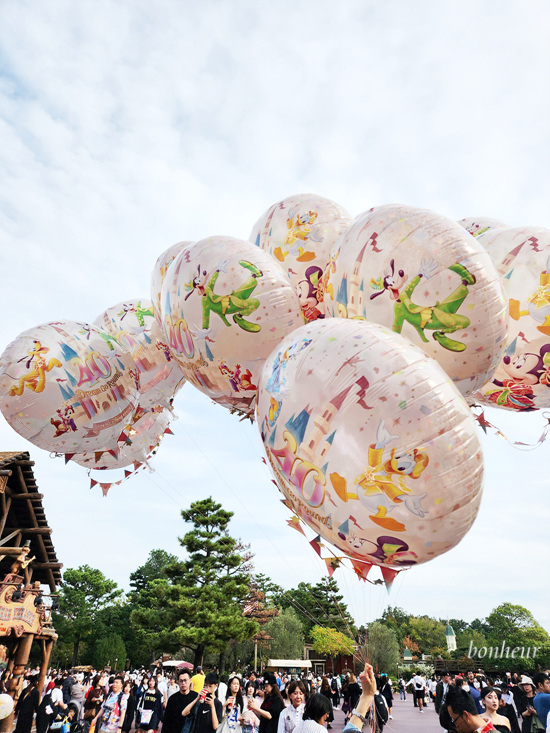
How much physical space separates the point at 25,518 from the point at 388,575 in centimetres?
1427

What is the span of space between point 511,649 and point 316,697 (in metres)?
59.1

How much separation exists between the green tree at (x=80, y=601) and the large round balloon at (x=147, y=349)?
3871cm

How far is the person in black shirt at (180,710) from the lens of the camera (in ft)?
14.6

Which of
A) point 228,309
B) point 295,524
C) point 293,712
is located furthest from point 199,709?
point 228,309

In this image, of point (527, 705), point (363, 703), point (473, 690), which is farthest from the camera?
point (473, 690)

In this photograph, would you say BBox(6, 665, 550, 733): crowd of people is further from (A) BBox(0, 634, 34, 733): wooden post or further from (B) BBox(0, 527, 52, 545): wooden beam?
(B) BBox(0, 527, 52, 545): wooden beam

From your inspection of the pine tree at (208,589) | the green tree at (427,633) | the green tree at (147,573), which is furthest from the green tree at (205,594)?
the green tree at (427,633)

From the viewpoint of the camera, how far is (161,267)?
4.06 m

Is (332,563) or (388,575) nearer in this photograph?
(388,575)

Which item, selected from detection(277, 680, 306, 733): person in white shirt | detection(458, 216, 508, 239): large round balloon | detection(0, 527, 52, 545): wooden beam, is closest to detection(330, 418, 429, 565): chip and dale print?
detection(458, 216, 508, 239): large round balloon

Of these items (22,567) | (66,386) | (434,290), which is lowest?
(434,290)

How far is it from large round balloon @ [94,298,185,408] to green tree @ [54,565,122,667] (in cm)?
3871

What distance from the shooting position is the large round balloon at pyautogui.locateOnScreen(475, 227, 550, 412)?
318cm

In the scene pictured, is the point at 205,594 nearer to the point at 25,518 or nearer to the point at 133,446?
the point at 25,518
